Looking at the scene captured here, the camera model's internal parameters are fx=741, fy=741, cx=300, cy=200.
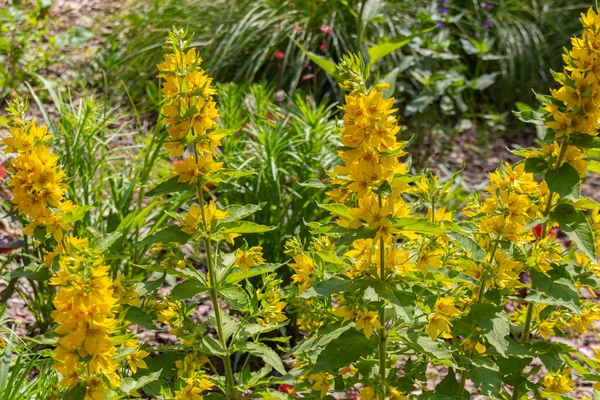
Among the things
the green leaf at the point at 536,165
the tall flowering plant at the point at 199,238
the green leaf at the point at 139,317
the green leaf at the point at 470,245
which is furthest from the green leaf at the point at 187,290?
the green leaf at the point at 536,165

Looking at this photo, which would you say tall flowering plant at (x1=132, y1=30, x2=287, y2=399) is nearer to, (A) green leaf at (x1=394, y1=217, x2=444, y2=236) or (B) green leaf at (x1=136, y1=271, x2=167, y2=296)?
(B) green leaf at (x1=136, y1=271, x2=167, y2=296)

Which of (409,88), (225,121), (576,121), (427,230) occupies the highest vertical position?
(576,121)

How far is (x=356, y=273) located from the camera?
6.08ft

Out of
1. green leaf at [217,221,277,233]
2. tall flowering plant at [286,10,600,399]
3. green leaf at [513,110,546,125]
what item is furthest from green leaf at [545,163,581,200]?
green leaf at [217,221,277,233]

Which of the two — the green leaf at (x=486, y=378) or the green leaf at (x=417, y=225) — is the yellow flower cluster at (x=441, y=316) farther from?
the green leaf at (x=417, y=225)

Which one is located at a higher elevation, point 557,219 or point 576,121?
point 576,121

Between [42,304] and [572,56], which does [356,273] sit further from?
[42,304]

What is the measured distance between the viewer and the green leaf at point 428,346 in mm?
1819

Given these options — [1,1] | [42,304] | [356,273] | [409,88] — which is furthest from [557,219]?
[1,1]

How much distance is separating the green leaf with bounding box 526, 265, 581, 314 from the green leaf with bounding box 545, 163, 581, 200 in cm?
23

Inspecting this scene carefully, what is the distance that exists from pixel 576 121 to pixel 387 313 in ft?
2.26

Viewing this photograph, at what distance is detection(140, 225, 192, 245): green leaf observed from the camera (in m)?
1.89

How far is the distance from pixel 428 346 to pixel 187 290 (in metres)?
0.63

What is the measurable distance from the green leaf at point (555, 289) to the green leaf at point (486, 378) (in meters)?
0.21
